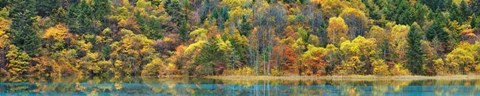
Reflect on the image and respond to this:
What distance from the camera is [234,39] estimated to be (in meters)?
114

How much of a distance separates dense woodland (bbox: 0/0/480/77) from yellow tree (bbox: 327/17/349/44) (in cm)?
19

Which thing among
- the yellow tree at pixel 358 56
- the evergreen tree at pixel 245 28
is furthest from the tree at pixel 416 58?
the evergreen tree at pixel 245 28

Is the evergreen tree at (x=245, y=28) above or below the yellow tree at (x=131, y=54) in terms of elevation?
above

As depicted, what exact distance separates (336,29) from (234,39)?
74.0 feet

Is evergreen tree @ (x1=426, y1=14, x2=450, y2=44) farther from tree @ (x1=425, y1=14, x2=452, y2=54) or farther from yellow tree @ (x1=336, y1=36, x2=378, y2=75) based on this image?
yellow tree @ (x1=336, y1=36, x2=378, y2=75)

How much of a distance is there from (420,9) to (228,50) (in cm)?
4528

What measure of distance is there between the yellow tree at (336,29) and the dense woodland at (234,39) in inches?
7.4

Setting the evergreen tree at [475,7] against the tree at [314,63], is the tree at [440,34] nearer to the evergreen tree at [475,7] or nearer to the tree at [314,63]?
the tree at [314,63]

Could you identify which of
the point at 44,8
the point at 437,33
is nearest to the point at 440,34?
the point at 437,33

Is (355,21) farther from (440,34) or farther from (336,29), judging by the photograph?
(440,34)

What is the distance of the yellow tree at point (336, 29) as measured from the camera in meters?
124

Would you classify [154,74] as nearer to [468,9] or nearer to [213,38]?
[213,38]

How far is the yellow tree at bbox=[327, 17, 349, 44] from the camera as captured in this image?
124137 millimetres

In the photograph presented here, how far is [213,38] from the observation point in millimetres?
110188
